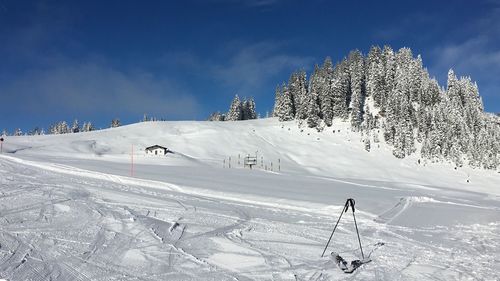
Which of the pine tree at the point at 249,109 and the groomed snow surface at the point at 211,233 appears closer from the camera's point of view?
→ the groomed snow surface at the point at 211,233

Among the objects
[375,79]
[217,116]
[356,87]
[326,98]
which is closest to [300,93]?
[326,98]

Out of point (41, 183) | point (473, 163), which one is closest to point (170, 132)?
point (473, 163)

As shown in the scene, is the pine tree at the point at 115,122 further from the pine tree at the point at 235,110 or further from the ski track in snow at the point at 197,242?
the ski track in snow at the point at 197,242

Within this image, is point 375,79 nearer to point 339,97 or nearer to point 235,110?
point 339,97

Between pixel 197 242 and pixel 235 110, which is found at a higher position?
pixel 235 110

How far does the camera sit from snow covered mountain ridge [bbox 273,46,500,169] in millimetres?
84812

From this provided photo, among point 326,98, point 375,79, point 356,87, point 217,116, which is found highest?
point 375,79

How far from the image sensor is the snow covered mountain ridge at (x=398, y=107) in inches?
3339

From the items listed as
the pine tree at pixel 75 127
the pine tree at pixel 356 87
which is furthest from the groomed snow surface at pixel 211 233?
the pine tree at pixel 75 127

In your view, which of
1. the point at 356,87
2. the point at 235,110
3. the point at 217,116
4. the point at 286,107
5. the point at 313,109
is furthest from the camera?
the point at 217,116

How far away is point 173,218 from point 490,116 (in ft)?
367

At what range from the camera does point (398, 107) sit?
296 feet

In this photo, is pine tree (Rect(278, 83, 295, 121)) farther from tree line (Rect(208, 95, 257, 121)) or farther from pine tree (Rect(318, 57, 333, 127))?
tree line (Rect(208, 95, 257, 121))

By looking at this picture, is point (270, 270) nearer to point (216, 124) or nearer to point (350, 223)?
point (350, 223)
